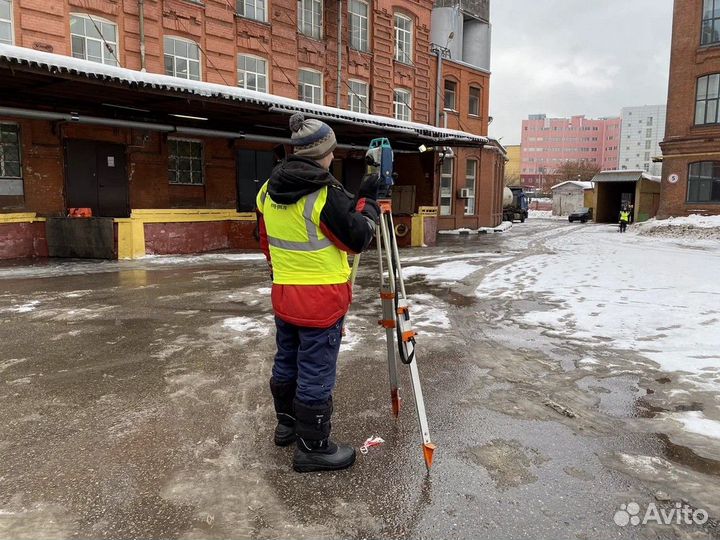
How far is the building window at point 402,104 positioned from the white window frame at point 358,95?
1836 mm

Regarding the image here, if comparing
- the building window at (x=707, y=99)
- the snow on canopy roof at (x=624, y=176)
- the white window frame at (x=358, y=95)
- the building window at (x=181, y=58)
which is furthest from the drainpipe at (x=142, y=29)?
the snow on canopy roof at (x=624, y=176)

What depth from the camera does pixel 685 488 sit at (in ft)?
9.44

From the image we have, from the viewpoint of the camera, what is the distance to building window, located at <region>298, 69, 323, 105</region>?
61.9 ft

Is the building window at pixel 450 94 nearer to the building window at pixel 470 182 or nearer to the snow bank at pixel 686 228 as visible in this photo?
the building window at pixel 470 182

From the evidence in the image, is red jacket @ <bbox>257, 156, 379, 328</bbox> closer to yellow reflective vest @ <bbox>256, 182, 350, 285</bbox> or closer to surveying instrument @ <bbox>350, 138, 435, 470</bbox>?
yellow reflective vest @ <bbox>256, 182, 350, 285</bbox>

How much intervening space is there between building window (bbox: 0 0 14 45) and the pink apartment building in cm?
12533

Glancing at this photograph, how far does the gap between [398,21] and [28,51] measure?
16716 mm

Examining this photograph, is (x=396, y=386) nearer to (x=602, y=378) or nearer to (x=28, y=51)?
(x=602, y=378)

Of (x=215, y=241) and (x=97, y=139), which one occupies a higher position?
(x=97, y=139)

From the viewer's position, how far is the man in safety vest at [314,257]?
282cm

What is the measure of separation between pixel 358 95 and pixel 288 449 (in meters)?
19.1

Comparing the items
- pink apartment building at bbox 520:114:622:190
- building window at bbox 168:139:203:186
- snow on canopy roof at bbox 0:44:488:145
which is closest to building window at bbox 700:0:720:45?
snow on canopy roof at bbox 0:44:488:145

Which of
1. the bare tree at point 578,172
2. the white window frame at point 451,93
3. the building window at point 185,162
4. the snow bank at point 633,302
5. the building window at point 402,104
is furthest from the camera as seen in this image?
the bare tree at point 578,172

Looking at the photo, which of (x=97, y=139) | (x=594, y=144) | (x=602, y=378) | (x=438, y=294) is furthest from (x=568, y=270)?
(x=594, y=144)
